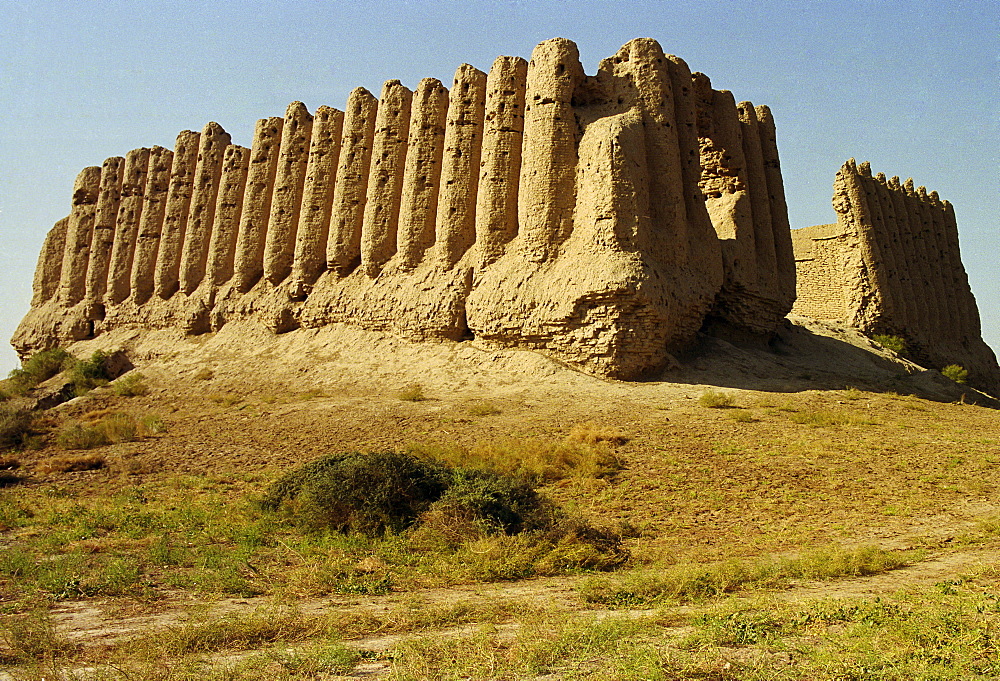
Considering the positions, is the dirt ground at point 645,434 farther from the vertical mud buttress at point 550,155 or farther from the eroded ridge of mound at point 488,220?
the vertical mud buttress at point 550,155

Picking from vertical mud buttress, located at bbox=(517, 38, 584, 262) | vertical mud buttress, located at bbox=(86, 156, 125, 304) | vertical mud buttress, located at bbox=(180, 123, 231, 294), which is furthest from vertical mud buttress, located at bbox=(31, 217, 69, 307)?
vertical mud buttress, located at bbox=(517, 38, 584, 262)

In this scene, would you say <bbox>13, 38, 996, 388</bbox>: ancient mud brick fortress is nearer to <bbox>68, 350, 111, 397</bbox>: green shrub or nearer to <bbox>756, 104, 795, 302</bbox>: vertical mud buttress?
<bbox>756, 104, 795, 302</bbox>: vertical mud buttress

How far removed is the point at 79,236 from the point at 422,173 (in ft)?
53.9

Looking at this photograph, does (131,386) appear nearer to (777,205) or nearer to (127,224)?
(127,224)

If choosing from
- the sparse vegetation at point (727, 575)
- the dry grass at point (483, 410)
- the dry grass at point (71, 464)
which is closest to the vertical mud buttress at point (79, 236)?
the dry grass at point (71, 464)

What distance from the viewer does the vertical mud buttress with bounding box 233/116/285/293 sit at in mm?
23422

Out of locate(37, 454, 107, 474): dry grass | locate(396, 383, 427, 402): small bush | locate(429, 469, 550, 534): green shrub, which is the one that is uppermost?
locate(396, 383, 427, 402): small bush

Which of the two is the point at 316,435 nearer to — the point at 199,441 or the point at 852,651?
the point at 199,441

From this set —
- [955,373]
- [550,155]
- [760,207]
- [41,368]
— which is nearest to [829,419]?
[550,155]

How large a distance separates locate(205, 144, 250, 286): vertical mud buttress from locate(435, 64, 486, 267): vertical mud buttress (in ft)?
28.4

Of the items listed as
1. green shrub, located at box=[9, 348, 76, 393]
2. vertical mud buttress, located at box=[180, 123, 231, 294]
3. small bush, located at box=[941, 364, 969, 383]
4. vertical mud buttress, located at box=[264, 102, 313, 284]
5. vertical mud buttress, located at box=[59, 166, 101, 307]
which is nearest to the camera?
vertical mud buttress, located at box=[264, 102, 313, 284]

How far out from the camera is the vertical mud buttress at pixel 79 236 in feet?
91.4

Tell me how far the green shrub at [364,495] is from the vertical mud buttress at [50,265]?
25.3 m

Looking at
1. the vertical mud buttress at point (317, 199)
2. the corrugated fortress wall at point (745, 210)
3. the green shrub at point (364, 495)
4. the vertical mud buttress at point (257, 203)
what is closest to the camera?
the green shrub at point (364, 495)
